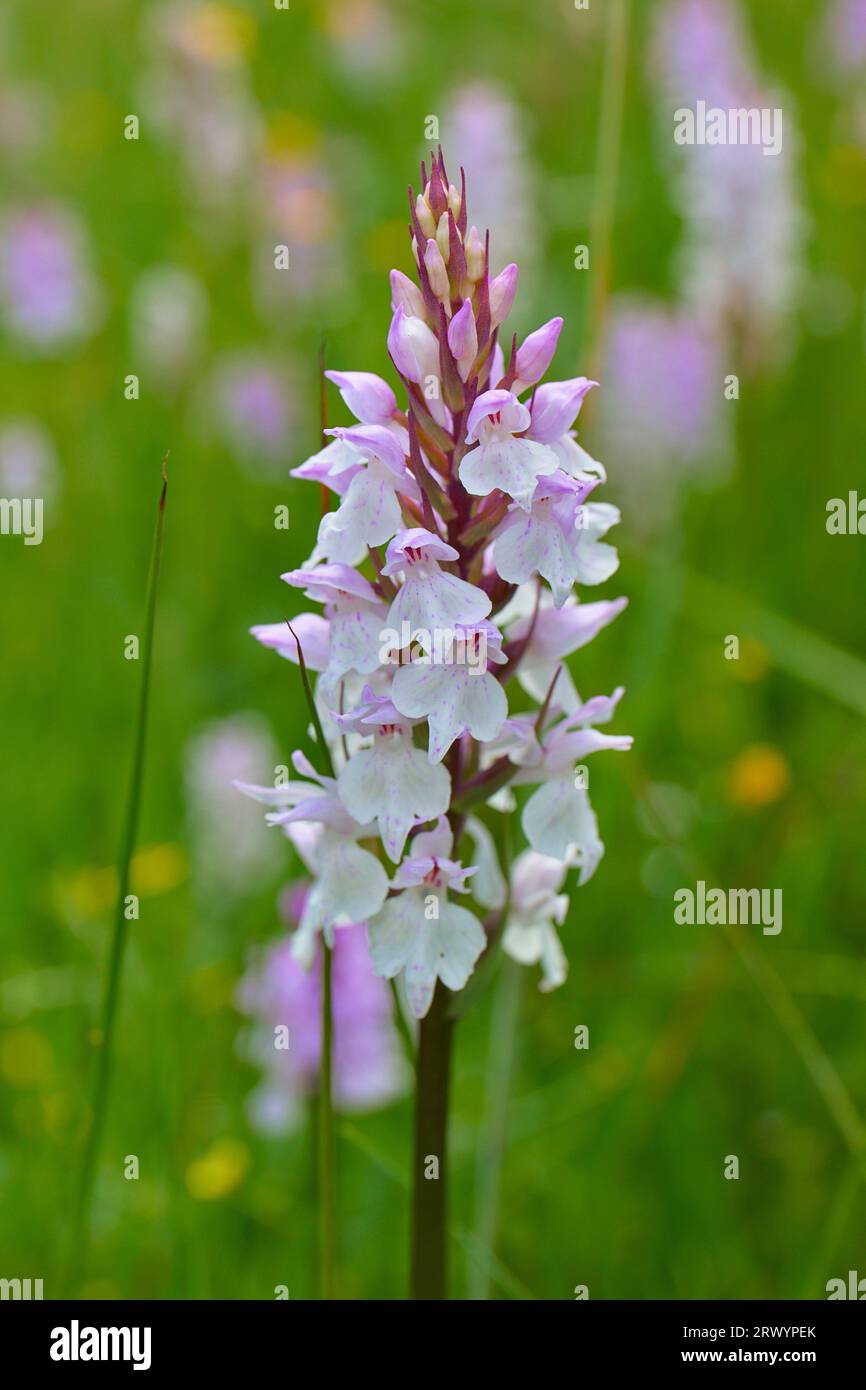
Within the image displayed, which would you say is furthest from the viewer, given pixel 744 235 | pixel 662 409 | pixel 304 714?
pixel 662 409

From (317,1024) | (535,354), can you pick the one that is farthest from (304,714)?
(535,354)

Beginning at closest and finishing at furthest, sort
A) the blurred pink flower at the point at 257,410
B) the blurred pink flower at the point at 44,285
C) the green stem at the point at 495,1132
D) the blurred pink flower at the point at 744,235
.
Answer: the green stem at the point at 495,1132, the blurred pink flower at the point at 744,235, the blurred pink flower at the point at 257,410, the blurred pink flower at the point at 44,285

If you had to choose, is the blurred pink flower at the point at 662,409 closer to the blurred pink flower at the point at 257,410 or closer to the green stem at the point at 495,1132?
the blurred pink flower at the point at 257,410

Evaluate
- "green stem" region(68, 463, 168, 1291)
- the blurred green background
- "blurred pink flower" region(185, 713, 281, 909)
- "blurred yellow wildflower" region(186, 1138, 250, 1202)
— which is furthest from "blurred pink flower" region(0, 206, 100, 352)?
"green stem" region(68, 463, 168, 1291)

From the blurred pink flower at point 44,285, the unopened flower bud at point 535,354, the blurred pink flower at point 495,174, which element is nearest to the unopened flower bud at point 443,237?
the unopened flower bud at point 535,354

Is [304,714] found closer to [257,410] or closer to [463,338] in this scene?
[257,410]

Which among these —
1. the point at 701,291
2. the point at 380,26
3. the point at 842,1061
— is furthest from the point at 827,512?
the point at 380,26

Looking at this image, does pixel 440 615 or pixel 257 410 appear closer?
A: pixel 440 615
